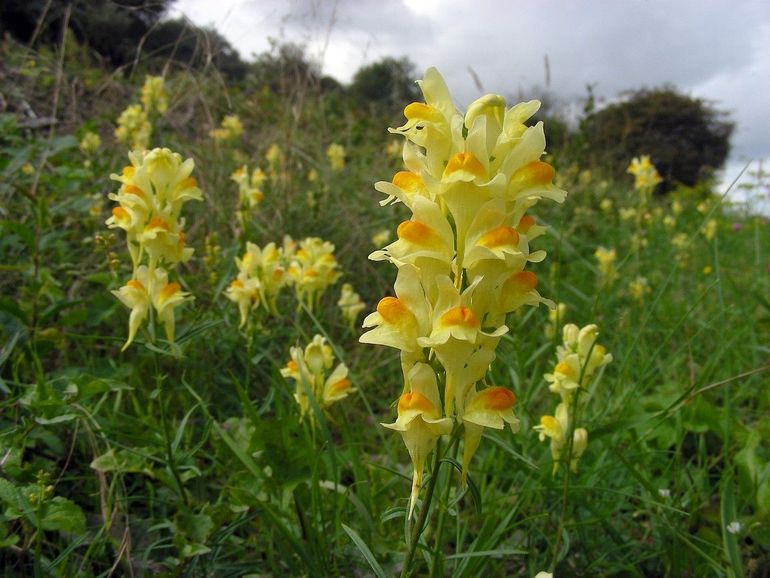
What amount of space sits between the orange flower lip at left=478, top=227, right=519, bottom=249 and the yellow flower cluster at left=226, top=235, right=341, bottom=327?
128cm

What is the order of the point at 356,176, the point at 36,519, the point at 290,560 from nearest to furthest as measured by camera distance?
1. the point at 36,519
2. the point at 290,560
3. the point at 356,176

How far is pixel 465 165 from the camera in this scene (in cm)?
92

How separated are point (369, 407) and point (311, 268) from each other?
67 cm

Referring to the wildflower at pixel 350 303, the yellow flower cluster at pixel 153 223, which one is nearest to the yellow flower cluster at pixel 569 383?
the yellow flower cluster at pixel 153 223

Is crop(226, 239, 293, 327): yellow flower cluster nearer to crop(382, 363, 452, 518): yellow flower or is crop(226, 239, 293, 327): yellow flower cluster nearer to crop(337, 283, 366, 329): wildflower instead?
crop(337, 283, 366, 329): wildflower

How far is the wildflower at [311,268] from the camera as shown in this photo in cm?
245

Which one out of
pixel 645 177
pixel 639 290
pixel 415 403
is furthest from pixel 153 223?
pixel 645 177

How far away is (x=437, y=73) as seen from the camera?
103 cm

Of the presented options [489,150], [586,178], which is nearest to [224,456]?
[489,150]

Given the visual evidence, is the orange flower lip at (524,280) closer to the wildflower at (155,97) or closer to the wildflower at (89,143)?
the wildflower at (89,143)

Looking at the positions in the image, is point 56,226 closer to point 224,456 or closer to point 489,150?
point 224,456

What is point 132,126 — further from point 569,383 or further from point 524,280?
point 524,280

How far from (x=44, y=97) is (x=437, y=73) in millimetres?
4328

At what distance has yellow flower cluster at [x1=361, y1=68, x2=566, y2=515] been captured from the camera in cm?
92
